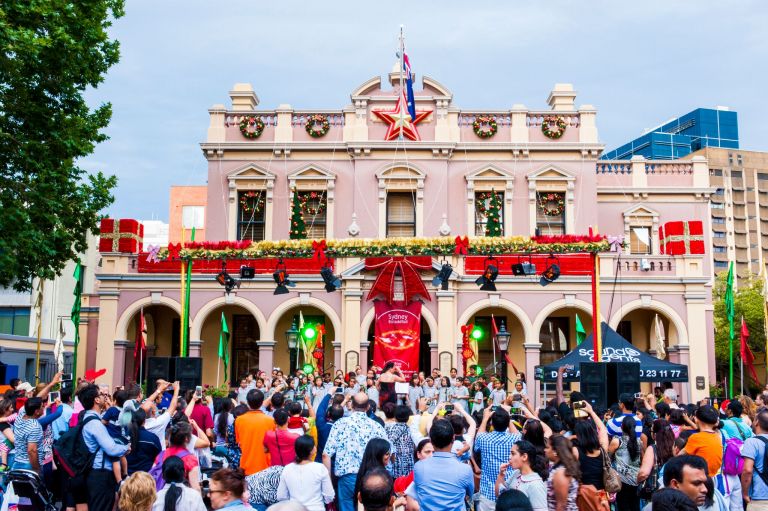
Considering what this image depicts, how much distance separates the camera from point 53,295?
133 ft

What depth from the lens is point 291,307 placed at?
26.9 m

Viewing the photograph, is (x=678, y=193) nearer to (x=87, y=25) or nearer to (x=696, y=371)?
(x=696, y=371)

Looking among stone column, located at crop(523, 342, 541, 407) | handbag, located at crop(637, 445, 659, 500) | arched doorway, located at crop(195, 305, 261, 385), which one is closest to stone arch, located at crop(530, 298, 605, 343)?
stone column, located at crop(523, 342, 541, 407)

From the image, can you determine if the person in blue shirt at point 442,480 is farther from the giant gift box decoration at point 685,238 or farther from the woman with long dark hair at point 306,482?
the giant gift box decoration at point 685,238

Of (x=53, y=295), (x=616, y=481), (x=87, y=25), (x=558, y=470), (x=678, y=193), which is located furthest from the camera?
(x=53, y=295)

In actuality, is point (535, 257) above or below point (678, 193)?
below

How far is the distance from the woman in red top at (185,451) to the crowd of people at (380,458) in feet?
0.05

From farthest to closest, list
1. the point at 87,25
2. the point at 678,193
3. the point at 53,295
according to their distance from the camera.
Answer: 1. the point at 53,295
2. the point at 678,193
3. the point at 87,25

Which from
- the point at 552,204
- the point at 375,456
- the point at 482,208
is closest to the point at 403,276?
the point at 482,208

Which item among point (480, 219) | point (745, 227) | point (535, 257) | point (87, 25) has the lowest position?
point (535, 257)

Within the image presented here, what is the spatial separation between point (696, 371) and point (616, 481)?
20.4m

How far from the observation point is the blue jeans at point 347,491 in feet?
27.1

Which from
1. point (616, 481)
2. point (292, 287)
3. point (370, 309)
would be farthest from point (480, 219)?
point (616, 481)

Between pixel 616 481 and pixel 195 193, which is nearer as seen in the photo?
pixel 616 481
